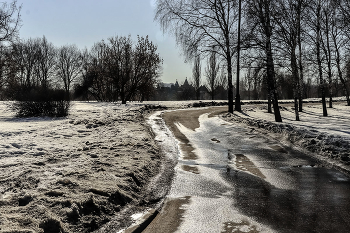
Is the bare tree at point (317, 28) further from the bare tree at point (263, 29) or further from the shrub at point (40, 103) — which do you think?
the shrub at point (40, 103)

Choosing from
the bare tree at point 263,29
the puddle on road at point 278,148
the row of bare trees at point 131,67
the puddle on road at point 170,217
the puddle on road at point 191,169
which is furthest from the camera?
the row of bare trees at point 131,67

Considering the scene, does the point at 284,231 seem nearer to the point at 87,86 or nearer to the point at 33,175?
the point at 33,175

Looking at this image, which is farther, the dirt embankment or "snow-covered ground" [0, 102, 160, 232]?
the dirt embankment

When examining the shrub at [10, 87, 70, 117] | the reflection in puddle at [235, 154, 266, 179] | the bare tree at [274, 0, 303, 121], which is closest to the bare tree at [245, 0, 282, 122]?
the bare tree at [274, 0, 303, 121]

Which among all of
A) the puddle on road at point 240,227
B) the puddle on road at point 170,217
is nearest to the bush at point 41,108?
the puddle on road at point 170,217

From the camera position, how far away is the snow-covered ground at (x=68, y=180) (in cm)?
379

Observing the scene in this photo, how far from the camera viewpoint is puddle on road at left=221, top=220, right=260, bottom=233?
12.4 feet

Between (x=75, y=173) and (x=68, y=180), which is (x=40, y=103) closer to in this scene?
(x=75, y=173)

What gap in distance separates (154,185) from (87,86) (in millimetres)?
62236

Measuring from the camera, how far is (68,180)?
201 inches

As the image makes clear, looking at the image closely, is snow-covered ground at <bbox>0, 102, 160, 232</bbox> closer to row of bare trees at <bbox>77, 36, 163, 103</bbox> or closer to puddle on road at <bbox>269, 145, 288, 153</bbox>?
puddle on road at <bbox>269, 145, 288, 153</bbox>

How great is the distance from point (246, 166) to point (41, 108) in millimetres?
14668

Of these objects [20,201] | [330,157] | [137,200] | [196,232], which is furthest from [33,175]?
[330,157]

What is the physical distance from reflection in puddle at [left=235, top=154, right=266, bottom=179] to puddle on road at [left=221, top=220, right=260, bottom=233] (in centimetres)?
273
